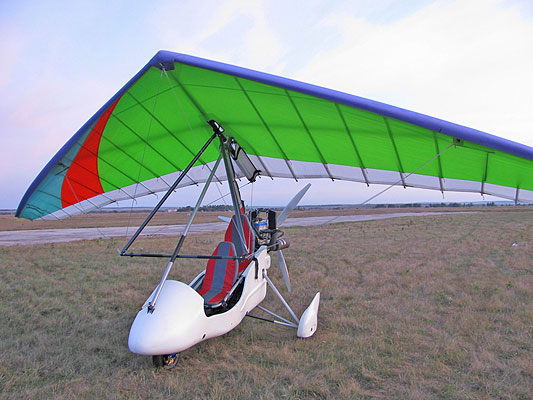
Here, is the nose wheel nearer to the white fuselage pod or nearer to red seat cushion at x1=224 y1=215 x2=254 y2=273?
the white fuselage pod

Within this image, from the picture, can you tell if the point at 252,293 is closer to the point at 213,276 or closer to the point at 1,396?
the point at 213,276

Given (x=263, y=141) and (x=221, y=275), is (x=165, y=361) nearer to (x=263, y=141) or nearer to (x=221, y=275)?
(x=221, y=275)

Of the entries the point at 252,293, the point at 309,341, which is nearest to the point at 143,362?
the point at 252,293

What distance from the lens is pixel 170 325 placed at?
9.55 ft

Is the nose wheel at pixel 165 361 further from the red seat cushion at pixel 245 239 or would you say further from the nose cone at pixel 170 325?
the red seat cushion at pixel 245 239

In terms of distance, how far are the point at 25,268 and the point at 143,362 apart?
7.01 m

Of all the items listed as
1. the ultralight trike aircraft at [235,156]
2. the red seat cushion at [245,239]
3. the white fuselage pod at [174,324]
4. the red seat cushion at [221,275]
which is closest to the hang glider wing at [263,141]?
the ultralight trike aircraft at [235,156]

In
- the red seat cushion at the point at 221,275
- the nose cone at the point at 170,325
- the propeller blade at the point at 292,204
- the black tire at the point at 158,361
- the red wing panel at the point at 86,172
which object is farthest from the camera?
the propeller blade at the point at 292,204

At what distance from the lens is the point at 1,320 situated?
Result: 184 inches

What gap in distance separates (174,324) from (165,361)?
576mm

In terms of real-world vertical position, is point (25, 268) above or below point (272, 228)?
below

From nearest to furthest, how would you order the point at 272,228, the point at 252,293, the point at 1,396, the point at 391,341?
the point at 1,396
the point at 391,341
the point at 252,293
the point at 272,228

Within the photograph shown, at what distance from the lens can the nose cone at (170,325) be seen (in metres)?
2.81

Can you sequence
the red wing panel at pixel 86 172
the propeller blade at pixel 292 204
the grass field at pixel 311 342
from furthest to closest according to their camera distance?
the propeller blade at pixel 292 204 < the red wing panel at pixel 86 172 < the grass field at pixel 311 342
